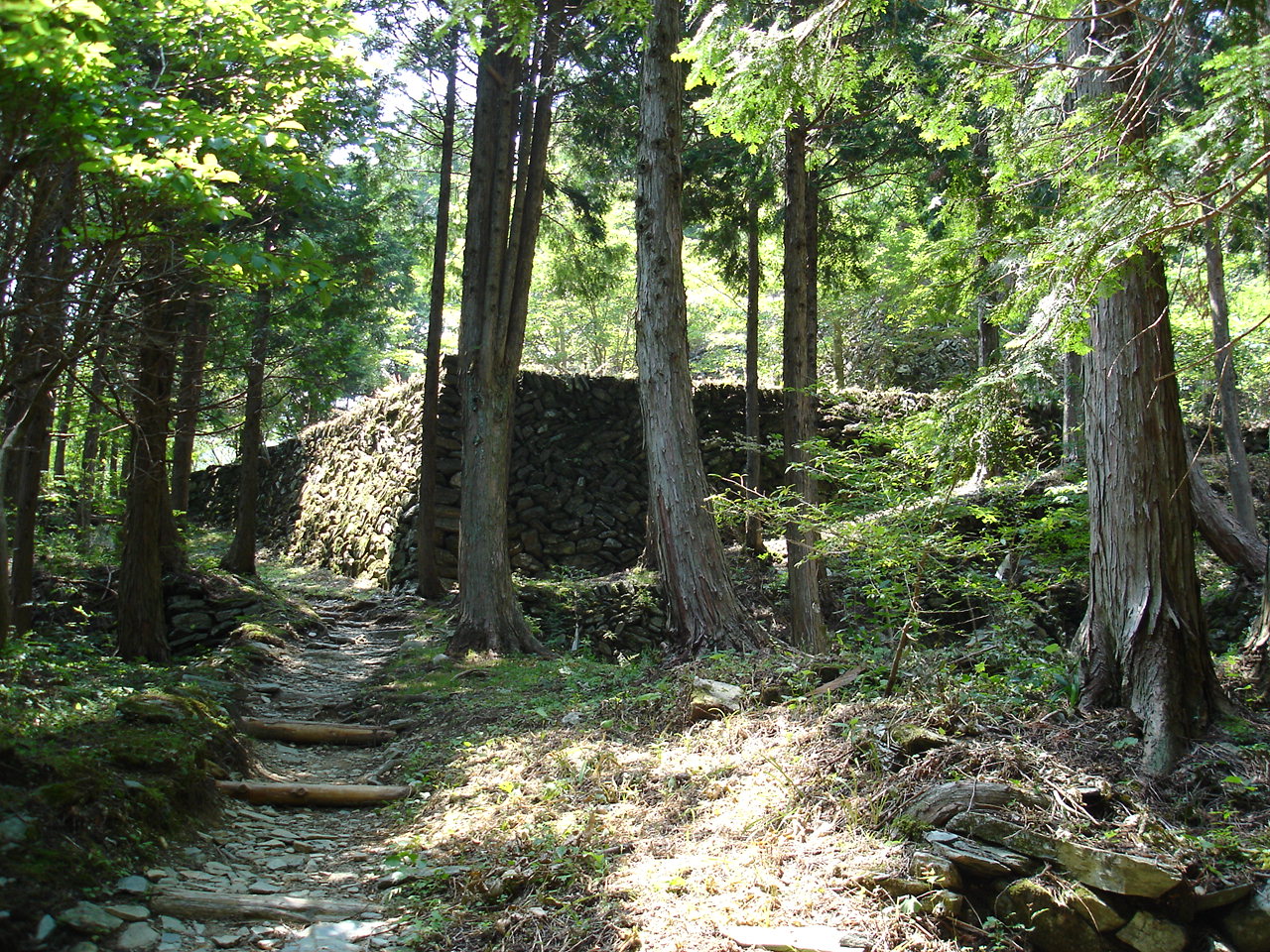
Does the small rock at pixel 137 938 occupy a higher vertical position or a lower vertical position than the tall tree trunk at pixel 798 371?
lower

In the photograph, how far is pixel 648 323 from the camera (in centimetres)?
703

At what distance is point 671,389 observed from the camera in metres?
6.97

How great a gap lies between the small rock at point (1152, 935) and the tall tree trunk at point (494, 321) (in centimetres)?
611

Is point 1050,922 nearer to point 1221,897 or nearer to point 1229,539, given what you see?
point 1221,897

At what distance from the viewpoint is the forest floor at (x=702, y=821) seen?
2.98 meters

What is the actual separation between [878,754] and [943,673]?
1028mm

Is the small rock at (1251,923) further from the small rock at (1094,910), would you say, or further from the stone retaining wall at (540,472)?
Result: the stone retaining wall at (540,472)

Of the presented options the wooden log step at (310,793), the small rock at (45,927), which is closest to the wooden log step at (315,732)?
the wooden log step at (310,793)

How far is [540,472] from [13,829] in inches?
406

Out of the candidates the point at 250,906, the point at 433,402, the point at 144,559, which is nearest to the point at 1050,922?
the point at 250,906

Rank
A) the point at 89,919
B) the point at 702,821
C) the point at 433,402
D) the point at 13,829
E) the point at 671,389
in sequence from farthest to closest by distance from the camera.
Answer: the point at 433,402 → the point at 671,389 → the point at 702,821 → the point at 13,829 → the point at 89,919

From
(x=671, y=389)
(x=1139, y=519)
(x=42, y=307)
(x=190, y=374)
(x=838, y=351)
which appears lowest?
(x=1139, y=519)

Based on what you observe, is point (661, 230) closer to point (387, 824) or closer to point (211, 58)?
point (211, 58)

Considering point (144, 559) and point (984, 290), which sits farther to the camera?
point (144, 559)
